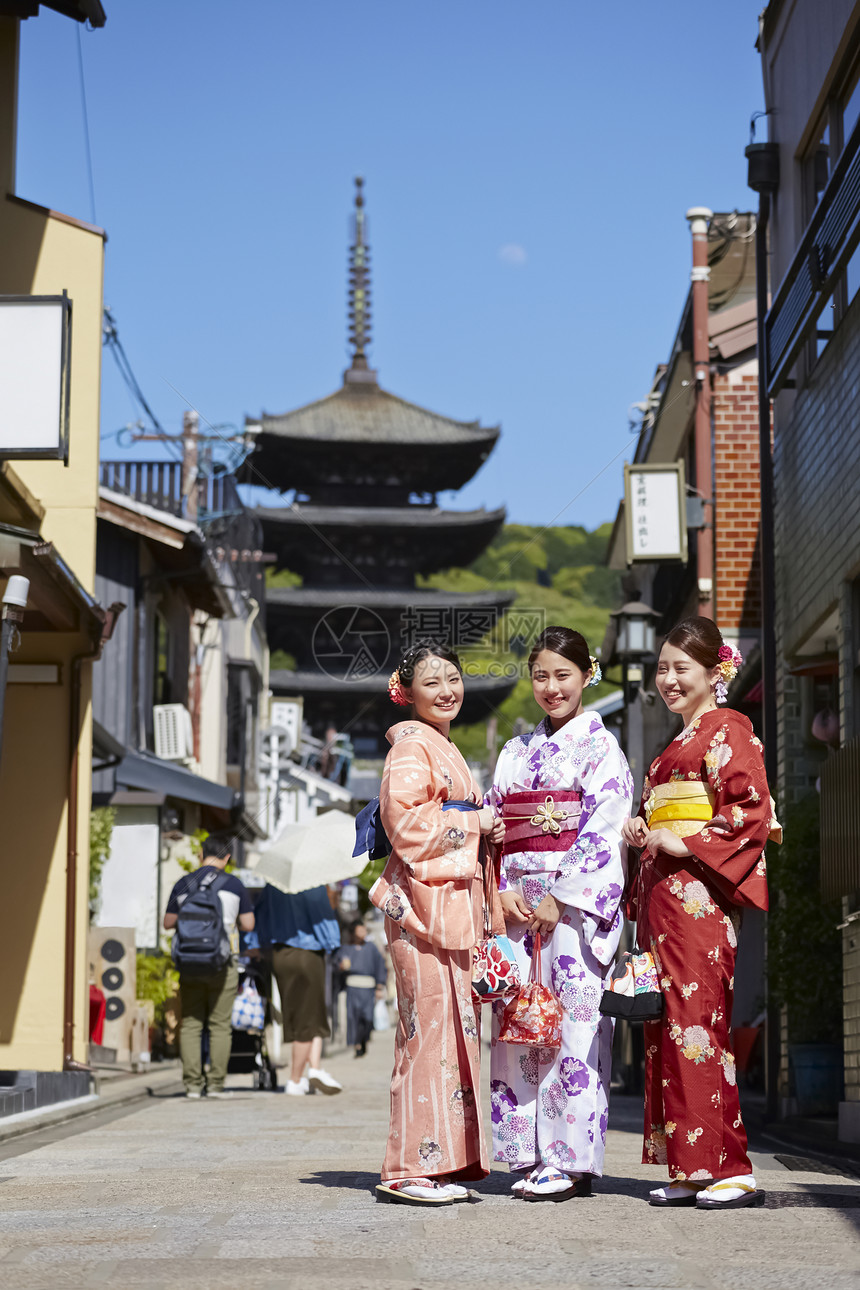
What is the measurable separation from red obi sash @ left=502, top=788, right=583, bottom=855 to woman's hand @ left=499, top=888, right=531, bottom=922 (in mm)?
159

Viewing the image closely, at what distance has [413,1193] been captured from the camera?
498 centimetres

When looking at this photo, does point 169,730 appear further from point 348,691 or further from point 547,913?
point 348,691

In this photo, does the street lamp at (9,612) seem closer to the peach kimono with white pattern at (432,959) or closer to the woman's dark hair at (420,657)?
the woman's dark hair at (420,657)

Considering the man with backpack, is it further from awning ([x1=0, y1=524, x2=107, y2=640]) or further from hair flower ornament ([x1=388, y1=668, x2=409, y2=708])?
hair flower ornament ([x1=388, y1=668, x2=409, y2=708])

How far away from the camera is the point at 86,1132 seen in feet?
28.0

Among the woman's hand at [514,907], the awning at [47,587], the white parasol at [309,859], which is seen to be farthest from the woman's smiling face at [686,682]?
the white parasol at [309,859]

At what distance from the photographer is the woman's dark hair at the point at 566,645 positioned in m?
5.54

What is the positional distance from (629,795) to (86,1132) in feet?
14.7

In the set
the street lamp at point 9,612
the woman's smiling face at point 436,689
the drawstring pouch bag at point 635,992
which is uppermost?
the street lamp at point 9,612

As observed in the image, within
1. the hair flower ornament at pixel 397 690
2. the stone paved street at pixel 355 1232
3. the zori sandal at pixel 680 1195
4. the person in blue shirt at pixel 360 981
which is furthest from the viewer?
the person in blue shirt at pixel 360 981

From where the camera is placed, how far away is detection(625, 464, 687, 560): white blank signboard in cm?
1617

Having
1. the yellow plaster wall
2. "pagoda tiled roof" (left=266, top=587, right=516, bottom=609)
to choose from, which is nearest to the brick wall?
the yellow plaster wall

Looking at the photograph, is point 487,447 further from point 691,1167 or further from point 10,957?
point 691,1167

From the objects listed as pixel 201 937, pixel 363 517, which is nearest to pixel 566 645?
pixel 201 937
